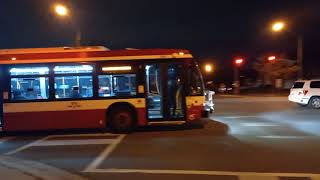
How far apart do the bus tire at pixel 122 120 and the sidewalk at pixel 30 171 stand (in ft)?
18.8

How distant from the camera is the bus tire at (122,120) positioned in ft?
60.2

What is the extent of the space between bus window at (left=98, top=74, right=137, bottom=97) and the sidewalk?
19.1ft

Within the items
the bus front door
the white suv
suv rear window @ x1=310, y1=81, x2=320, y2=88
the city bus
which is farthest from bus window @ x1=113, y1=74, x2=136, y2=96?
suv rear window @ x1=310, y1=81, x2=320, y2=88

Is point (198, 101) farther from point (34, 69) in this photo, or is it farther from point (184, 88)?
point (34, 69)

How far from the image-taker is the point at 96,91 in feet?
60.3

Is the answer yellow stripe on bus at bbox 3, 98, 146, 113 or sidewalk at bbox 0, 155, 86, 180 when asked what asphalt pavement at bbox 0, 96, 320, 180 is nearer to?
sidewalk at bbox 0, 155, 86, 180

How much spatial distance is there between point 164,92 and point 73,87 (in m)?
2.97

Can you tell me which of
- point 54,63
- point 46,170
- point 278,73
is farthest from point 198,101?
point 278,73

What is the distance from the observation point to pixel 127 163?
12.4m

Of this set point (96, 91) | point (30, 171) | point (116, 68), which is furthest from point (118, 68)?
point (30, 171)

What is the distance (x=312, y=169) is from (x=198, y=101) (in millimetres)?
7525

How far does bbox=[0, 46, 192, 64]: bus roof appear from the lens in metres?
18.5

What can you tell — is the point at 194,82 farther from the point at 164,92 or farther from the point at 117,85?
the point at 117,85

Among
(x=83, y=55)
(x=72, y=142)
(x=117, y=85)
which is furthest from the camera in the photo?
(x=83, y=55)
